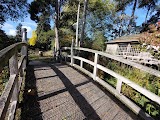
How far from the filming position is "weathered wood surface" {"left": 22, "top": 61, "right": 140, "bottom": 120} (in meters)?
2.30

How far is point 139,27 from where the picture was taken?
94.2 ft

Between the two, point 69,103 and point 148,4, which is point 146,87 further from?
point 148,4

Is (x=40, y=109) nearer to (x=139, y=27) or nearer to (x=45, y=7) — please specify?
(x=45, y=7)

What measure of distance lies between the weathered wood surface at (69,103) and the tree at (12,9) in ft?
36.0

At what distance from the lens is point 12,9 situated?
40.1 feet

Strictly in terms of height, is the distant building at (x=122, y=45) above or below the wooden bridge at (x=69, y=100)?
above

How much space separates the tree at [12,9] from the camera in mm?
11641

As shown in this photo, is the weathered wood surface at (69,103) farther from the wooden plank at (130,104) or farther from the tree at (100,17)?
the tree at (100,17)

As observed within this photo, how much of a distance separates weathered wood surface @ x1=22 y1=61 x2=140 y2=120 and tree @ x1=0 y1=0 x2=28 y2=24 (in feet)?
36.0

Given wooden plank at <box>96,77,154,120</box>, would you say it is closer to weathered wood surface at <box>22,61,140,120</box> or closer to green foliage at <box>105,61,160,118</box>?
weathered wood surface at <box>22,61,140,120</box>

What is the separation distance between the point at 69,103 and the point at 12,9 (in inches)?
496

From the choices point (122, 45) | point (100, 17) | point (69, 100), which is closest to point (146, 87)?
point (69, 100)

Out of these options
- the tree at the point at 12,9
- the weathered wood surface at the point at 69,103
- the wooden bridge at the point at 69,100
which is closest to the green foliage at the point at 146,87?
the wooden bridge at the point at 69,100

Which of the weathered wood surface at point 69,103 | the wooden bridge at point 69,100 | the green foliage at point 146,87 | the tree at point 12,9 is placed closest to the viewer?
the wooden bridge at point 69,100
